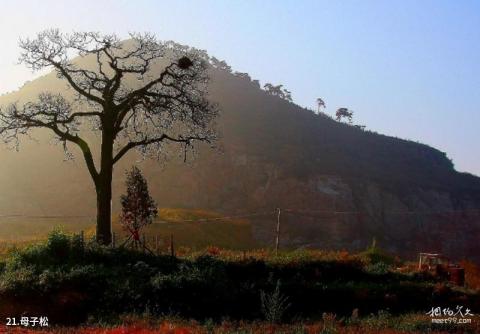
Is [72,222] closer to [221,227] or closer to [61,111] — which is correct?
[221,227]

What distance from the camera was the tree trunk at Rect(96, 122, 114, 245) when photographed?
84.6 ft

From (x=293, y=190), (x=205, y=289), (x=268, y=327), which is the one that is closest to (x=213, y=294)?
(x=205, y=289)

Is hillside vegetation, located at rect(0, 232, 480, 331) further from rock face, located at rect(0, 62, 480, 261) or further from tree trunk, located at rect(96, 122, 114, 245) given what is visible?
rock face, located at rect(0, 62, 480, 261)

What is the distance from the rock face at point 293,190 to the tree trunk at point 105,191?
3820cm

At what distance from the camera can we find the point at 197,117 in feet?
91.2

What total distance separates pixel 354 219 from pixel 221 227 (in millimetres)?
25888

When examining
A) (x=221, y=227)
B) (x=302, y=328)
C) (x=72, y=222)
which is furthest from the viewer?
(x=72, y=222)

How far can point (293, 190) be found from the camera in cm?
7950

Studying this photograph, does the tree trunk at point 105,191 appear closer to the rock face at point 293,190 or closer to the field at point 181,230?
the field at point 181,230

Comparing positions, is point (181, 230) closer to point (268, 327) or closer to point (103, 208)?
point (103, 208)

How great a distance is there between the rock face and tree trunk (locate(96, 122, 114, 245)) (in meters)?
38.2

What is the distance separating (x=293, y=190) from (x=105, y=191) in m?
55.4

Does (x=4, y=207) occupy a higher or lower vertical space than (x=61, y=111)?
lower

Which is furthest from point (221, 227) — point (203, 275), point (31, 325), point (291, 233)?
point (31, 325)
